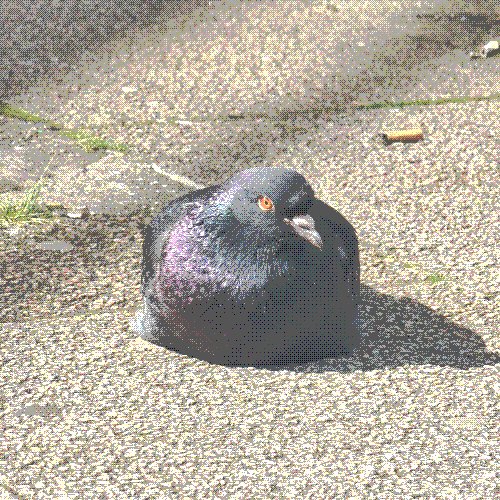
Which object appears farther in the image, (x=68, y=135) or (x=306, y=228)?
(x=68, y=135)

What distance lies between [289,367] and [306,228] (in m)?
0.66

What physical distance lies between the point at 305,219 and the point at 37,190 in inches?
92.7

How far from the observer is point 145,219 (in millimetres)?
5562

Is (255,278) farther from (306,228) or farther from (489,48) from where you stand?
(489,48)

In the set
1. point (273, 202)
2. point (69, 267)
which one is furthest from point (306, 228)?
point (69, 267)

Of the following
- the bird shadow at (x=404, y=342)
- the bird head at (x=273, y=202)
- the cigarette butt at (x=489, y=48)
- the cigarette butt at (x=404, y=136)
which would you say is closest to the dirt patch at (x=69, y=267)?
the bird head at (x=273, y=202)

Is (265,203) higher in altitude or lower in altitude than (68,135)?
higher

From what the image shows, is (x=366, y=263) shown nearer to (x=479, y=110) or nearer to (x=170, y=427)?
(x=170, y=427)

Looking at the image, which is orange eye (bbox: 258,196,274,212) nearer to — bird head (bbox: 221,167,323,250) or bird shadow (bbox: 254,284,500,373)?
bird head (bbox: 221,167,323,250)

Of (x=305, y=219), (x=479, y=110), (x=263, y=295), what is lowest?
(x=479, y=110)

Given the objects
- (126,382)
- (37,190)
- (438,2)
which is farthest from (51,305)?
(438,2)

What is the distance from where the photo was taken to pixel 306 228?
3834mm

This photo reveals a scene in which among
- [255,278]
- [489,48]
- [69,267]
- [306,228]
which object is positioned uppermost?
[306,228]

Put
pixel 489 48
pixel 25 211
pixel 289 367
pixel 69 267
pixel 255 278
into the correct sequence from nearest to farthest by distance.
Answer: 1. pixel 255 278
2. pixel 289 367
3. pixel 69 267
4. pixel 25 211
5. pixel 489 48
